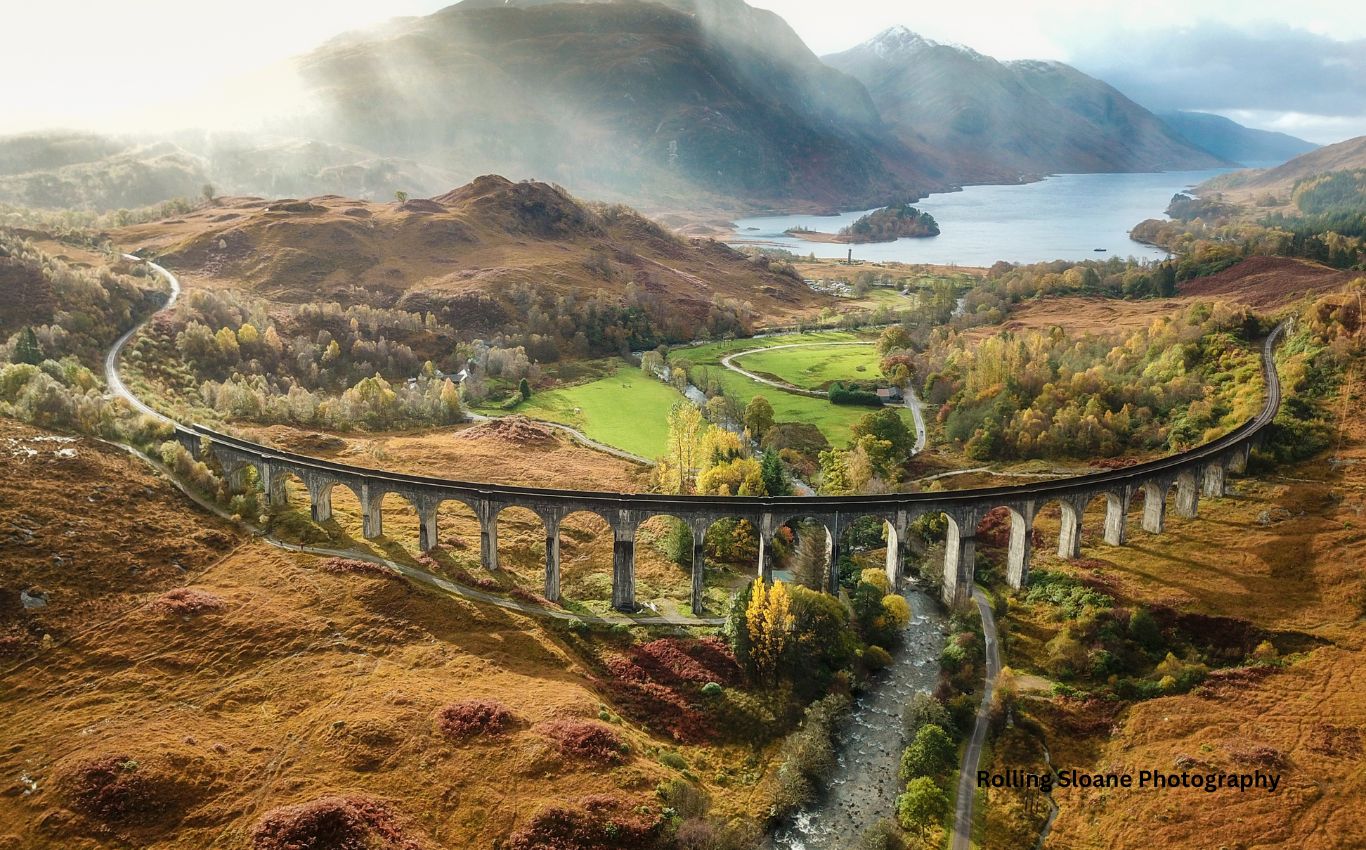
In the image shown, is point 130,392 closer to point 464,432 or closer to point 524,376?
point 464,432

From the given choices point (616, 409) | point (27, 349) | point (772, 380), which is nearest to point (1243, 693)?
point (616, 409)

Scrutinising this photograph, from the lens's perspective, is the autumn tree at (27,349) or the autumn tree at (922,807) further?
the autumn tree at (27,349)

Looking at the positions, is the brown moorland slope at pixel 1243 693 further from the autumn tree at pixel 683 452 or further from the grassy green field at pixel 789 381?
the grassy green field at pixel 789 381

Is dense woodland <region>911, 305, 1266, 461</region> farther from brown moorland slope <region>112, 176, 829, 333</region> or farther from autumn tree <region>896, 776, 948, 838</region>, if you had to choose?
brown moorland slope <region>112, 176, 829, 333</region>

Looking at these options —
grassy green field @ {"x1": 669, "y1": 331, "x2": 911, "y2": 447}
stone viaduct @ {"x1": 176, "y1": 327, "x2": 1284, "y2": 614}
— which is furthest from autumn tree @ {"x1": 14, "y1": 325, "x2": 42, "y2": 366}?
grassy green field @ {"x1": 669, "y1": 331, "x2": 911, "y2": 447}

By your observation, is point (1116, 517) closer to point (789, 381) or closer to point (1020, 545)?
point (1020, 545)

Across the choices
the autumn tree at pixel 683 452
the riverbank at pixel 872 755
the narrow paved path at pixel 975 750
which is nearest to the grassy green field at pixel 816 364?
the autumn tree at pixel 683 452
